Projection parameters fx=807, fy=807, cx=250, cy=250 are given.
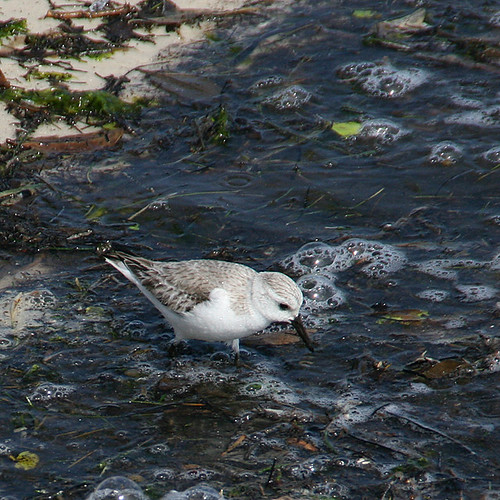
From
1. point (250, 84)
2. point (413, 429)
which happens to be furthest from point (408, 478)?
point (250, 84)

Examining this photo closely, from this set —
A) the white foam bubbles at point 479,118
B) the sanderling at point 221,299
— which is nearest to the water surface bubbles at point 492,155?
the white foam bubbles at point 479,118

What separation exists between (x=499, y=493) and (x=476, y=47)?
5.73m

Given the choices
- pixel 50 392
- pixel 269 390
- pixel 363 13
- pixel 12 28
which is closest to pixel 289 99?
pixel 363 13

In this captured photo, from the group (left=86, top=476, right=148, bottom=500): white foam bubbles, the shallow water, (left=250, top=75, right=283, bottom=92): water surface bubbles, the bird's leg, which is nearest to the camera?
(left=86, top=476, right=148, bottom=500): white foam bubbles

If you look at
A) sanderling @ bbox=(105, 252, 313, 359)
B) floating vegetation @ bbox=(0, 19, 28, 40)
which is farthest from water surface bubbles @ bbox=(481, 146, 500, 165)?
floating vegetation @ bbox=(0, 19, 28, 40)

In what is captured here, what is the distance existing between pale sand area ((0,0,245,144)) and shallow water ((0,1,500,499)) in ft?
1.05

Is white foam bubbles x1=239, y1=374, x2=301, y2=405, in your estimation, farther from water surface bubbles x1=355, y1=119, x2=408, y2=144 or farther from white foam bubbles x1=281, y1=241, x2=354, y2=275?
water surface bubbles x1=355, y1=119, x2=408, y2=144

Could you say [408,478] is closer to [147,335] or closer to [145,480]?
[145,480]

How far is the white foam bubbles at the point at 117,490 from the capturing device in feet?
14.1

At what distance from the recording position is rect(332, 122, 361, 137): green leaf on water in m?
7.68

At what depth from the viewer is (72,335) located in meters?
5.67

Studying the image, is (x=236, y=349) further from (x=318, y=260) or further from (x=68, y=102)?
(x=68, y=102)

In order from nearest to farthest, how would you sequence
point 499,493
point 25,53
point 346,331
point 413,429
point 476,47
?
point 499,493 → point 413,429 → point 346,331 → point 25,53 → point 476,47

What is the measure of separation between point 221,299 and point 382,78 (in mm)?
4053
